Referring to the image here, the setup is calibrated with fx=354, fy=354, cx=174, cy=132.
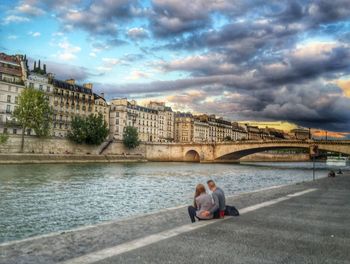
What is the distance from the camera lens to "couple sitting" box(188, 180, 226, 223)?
11.0 metres

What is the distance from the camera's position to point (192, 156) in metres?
111

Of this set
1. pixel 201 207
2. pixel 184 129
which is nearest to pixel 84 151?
pixel 184 129

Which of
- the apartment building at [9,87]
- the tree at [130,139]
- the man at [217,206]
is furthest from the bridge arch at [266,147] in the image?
the man at [217,206]

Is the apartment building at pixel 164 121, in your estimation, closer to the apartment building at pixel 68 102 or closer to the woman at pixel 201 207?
the apartment building at pixel 68 102

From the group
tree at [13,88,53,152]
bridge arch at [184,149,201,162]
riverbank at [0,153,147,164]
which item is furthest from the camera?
bridge arch at [184,149,201,162]

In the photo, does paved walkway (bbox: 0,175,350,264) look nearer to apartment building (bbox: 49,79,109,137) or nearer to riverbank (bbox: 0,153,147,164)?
riverbank (bbox: 0,153,147,164)

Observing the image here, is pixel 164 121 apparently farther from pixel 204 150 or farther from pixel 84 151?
pixel 84 151

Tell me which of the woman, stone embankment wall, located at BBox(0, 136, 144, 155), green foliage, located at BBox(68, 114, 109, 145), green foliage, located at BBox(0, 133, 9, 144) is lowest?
the woman

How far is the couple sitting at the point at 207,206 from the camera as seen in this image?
11.0 metres

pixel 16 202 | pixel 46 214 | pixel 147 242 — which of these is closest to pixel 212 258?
pixel 147 242

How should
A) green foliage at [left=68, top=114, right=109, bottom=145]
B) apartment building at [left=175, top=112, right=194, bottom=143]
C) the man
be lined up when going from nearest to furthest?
the man
green foliage at [left=68, top=114, right=109, bottom=145]
apartment building at [left=175, top=112, right=194, bottom=143]

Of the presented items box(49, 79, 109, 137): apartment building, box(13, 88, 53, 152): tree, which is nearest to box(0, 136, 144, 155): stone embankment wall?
box(13, 88, 53, 152): tree

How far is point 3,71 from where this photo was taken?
3179 inches

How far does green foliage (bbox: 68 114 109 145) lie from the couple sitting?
245 ft
